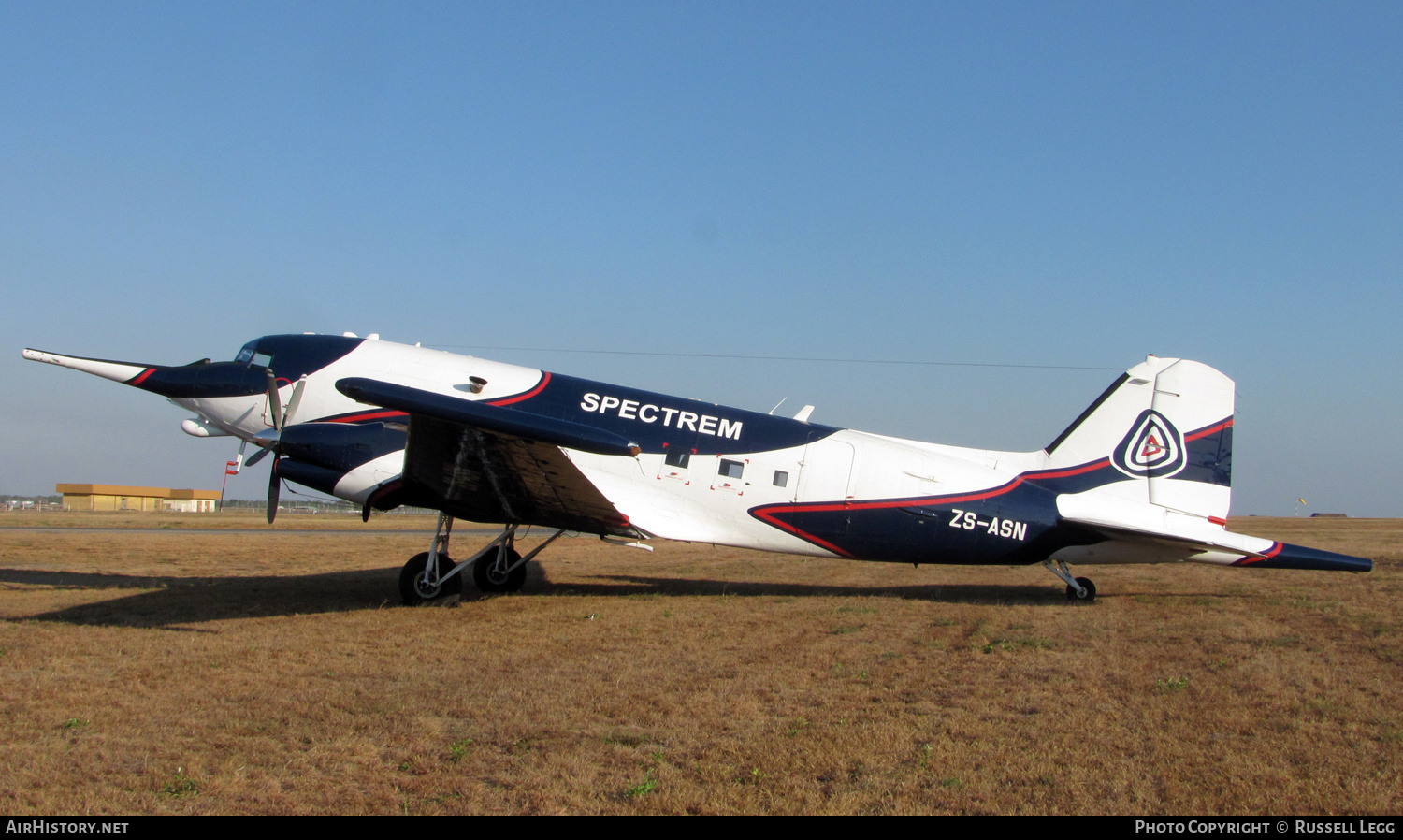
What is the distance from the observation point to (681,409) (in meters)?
14.8

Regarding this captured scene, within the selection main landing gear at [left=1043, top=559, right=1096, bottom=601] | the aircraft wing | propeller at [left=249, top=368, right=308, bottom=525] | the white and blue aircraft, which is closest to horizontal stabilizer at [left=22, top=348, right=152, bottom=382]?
the white and blue aircraft

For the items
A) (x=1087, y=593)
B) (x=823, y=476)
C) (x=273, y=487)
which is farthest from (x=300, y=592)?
(x=1087, y=593)

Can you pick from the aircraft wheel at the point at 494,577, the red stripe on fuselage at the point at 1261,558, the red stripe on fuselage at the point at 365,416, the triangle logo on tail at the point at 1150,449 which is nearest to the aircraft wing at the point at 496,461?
the aircraft wheel at the point at 494,577

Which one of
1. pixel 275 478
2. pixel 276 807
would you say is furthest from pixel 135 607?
pixel 276 807

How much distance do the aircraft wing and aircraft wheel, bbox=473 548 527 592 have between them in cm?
144

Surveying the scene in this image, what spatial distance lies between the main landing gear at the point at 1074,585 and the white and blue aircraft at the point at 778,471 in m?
0.04

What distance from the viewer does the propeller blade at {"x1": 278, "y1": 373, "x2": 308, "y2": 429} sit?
44.3ft

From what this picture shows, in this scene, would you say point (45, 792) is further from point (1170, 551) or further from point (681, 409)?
point (1170, 551)

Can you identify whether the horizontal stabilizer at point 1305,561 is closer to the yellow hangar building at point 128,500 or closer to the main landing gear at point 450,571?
the main landing gear at point 450,571

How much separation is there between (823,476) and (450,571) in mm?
6374

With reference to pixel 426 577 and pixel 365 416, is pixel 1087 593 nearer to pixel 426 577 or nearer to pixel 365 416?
pixel 426 577

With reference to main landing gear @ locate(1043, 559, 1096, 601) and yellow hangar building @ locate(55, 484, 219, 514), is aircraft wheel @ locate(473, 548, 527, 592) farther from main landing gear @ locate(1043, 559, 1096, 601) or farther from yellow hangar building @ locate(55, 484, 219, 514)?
yellow hangar building @ locate(55, 484, 219, 514)

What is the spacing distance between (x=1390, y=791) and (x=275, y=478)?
44.1 feet

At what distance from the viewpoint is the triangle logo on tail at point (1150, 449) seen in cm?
1440
